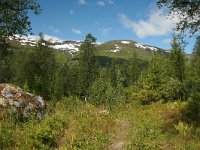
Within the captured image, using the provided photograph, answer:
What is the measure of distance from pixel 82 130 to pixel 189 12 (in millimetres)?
7924

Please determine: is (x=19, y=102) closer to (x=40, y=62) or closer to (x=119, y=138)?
(x=119, y=138)

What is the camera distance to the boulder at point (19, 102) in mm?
17094

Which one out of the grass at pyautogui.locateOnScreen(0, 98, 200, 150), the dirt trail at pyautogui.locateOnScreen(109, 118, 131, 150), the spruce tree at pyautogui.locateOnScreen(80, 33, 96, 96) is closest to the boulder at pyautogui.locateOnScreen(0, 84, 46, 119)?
the grass at pyautogui.locateOnScreen(0, 98, 200, 150)

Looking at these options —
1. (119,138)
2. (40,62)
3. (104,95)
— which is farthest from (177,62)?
(119,138)

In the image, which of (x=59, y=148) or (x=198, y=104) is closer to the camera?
(x=59, y=148)

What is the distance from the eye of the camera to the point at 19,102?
17.6 m

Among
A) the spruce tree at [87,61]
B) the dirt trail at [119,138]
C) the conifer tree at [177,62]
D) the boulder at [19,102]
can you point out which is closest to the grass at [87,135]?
the dirt trail at [119,138]

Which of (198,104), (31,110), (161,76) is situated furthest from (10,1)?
(161,76)

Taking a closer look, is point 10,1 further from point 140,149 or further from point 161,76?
point 161,76

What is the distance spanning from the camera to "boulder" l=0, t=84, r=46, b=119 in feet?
56.1

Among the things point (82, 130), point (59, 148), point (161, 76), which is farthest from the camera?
point (161, 76)

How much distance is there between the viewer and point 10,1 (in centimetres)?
2030

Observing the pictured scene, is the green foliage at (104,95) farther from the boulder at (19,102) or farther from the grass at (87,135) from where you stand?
the boulder at (19,102)

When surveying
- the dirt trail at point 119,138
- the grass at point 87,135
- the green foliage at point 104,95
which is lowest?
the dirt trail at point 119,138
